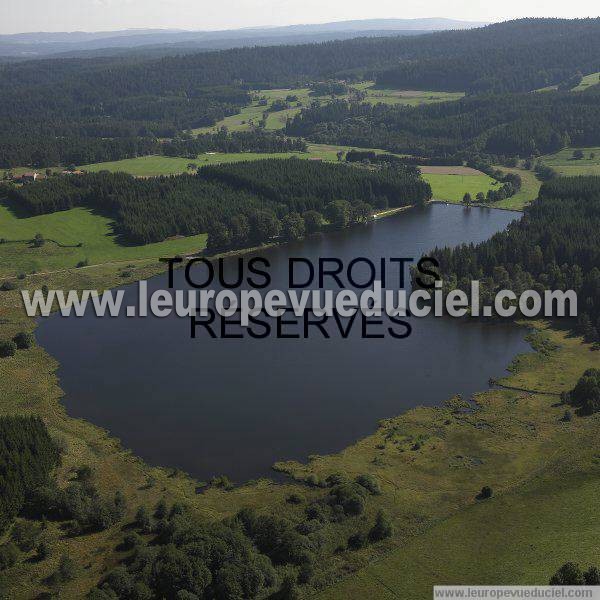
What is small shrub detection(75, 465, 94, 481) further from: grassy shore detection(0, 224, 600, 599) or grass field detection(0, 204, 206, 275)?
grass field detection(0, 204, 206, 275)

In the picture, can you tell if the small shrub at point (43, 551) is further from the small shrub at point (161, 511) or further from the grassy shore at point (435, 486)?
the small shrub at point (161, 511)

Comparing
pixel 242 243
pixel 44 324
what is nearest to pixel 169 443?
pixel 44 324

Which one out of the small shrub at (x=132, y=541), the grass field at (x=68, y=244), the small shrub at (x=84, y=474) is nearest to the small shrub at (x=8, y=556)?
the small shrub at (x=132, y=541)

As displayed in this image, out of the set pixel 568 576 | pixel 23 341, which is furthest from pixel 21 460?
pixel 568 576

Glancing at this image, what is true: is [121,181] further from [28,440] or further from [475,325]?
[28,440]

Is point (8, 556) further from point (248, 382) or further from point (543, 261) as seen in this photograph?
point (543, 261)
